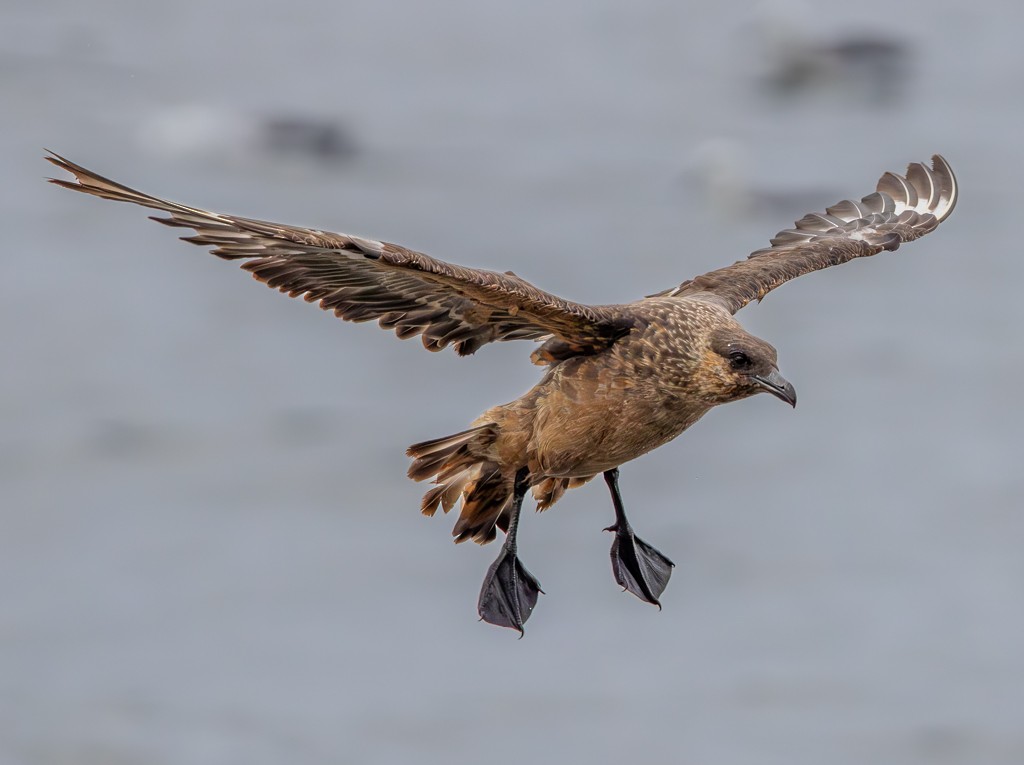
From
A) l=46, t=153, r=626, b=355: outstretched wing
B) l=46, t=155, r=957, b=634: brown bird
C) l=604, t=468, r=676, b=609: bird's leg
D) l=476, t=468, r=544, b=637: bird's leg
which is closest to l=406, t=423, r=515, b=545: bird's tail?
l=46, t=155, r=957, b=634: brown bird

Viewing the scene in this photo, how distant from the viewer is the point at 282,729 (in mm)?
54938

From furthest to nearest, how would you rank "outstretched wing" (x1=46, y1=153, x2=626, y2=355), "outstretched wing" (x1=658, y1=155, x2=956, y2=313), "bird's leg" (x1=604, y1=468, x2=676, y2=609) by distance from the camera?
"bird's leg" (x1=604, y1=468, x2=676, y2=609), "outstretched wing" (x1=658, y1=155, x2=956, y2=313), "outstretched wing" (x1=46, y1=153, x2=626, y2=355)

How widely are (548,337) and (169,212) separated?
248 cm

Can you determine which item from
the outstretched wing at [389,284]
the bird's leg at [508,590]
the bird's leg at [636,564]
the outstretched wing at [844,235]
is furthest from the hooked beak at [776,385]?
the bird's leg at [636,564]

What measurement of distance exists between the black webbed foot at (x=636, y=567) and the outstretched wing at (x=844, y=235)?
1.46 metres

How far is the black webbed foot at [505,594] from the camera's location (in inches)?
449

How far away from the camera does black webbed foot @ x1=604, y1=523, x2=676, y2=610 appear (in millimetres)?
12023

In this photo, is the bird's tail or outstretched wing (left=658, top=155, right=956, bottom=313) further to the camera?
outstretched wing (left=658, top=155, right=956, bottom=313)

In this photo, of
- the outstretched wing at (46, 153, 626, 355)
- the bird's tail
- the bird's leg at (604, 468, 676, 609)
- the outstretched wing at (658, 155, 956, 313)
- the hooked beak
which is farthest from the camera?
the bird's leg at (604, 468, 676, 609)

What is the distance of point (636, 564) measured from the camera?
12109 millimetres

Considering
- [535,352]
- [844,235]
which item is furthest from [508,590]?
[844,235]

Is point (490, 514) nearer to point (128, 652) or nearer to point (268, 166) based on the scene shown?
point (128, 652)

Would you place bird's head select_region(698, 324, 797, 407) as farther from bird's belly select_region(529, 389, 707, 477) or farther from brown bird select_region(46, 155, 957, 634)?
bird's belly select_region(529, 389, 707, 477)

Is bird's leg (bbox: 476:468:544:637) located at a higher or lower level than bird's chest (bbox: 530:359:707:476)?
lower
